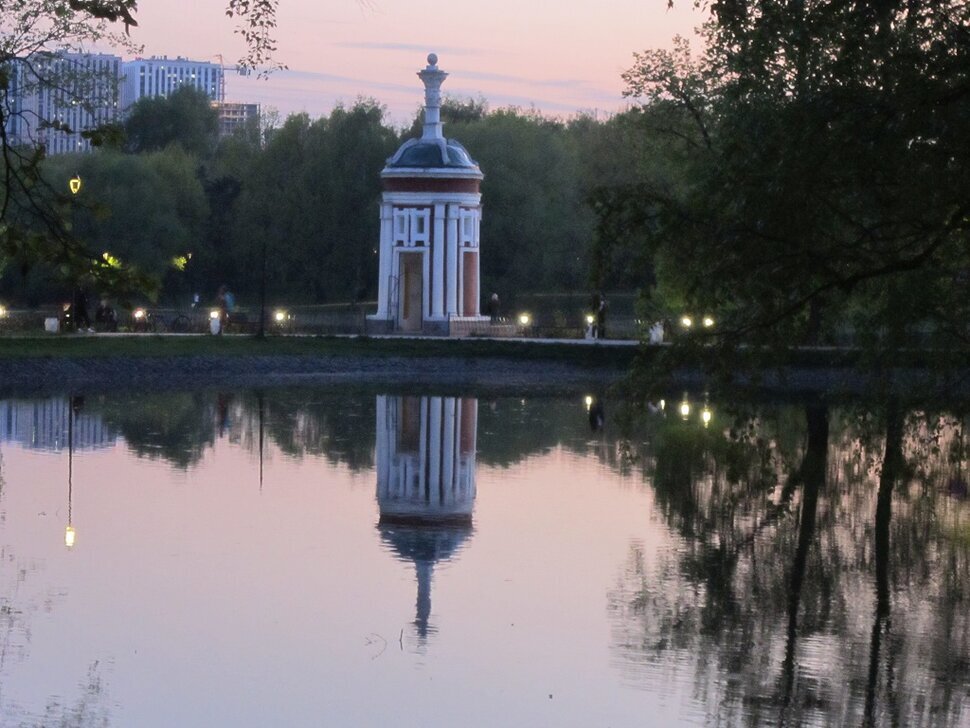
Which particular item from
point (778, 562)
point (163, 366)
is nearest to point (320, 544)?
point (778, 562)

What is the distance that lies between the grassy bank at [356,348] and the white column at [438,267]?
239cm

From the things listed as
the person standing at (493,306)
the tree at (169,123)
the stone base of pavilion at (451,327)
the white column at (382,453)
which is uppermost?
the tree at (169,123)

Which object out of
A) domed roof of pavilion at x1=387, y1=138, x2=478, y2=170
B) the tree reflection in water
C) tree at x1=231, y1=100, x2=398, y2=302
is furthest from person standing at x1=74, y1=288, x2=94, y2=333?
the tree reflection in water

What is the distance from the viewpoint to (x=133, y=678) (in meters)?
11.1

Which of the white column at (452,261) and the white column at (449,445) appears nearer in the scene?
the white column at (449,445)

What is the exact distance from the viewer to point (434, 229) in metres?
42.7

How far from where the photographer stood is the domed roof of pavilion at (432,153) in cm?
4250

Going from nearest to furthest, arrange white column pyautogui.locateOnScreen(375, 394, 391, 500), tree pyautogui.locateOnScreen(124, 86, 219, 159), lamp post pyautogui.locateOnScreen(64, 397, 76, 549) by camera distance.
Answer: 1. lamp post pyautogui.locateOnScreen(64, 397, 76, 549)
2. white column pyautogui.locateOnScreen(375, 394, 391, 500)
3. tree pyautogui.locateOnScreen(124, 86, 219, 159)

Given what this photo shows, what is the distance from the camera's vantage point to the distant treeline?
55.9 meters

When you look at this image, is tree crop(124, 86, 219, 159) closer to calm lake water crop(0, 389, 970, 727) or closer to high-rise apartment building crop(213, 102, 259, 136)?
high-rise apartment building crop(213, 102, 259, 136)

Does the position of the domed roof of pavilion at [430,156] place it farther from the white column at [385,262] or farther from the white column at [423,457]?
the white column at [423,457]

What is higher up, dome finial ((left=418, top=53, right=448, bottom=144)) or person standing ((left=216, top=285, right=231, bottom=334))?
dome finial ((left=418, top=53, right=448, bottom=144))

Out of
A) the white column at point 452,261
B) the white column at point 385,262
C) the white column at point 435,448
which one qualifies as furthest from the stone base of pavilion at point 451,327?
the white column at point 435,448

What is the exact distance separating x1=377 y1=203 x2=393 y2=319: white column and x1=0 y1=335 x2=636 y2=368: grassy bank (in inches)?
119
